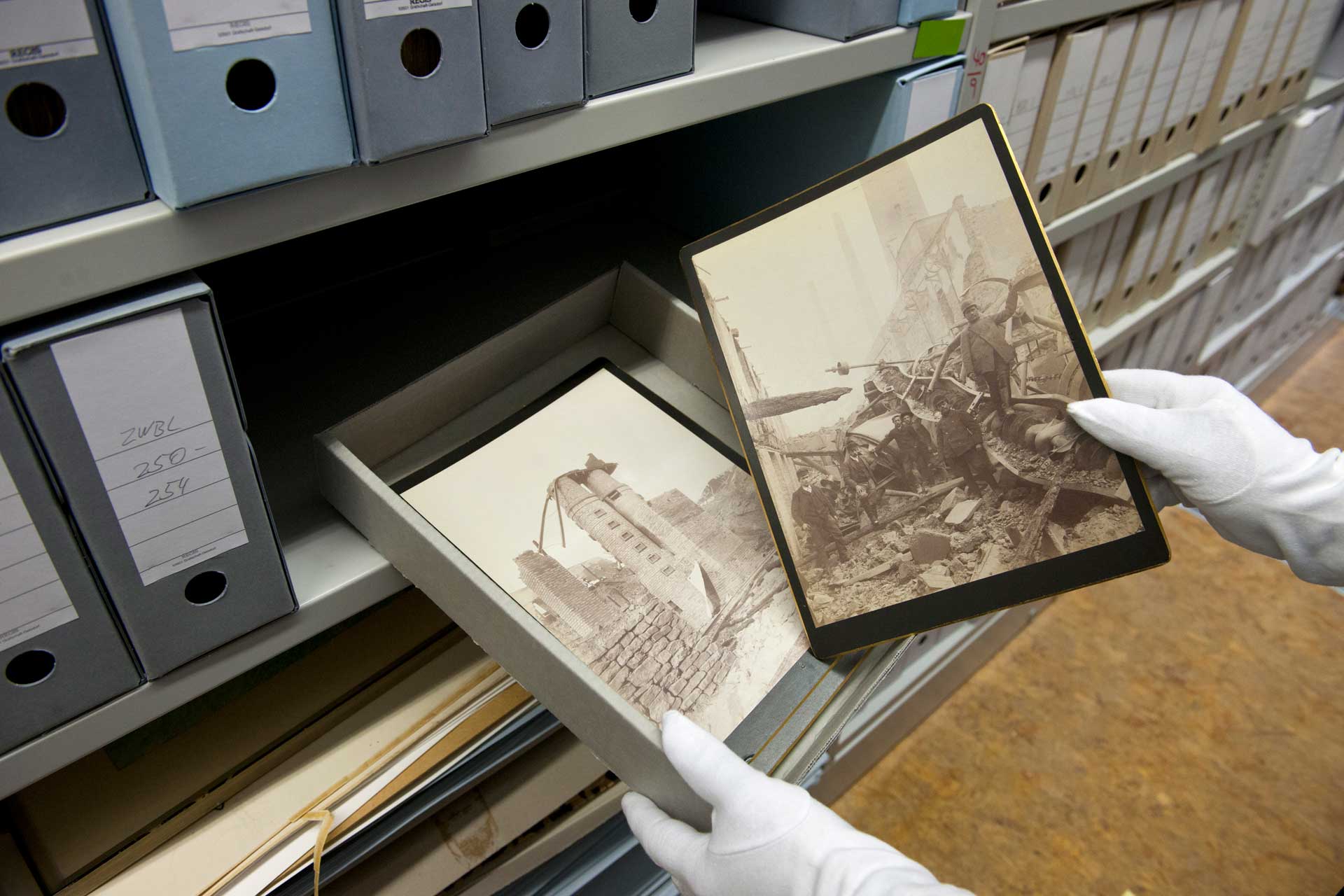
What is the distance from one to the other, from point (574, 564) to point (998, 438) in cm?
38

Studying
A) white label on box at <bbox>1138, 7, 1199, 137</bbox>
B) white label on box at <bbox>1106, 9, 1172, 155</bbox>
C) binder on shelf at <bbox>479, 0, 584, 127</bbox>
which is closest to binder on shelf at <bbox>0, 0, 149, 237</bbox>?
binder on shelf at <bbox>479, 0, 584, 127</bbox>

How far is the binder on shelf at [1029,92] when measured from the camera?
1.10 m

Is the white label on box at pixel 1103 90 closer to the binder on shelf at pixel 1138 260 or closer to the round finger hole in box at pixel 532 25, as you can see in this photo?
the binder on shelf at pixel 1138 260

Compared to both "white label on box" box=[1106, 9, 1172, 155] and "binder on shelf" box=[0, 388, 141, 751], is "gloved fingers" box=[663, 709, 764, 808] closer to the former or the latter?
"binder on shelf" box=[0, 388, 141, 751]

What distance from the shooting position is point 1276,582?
2.13m

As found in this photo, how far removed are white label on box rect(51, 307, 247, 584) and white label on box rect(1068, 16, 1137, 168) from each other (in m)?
1.26

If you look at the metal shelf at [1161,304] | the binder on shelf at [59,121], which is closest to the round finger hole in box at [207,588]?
the binder on shelf at [59,121]

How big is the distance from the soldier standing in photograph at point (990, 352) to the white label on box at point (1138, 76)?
0.83m

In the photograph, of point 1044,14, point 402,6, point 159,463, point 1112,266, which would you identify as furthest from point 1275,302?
point 159,463

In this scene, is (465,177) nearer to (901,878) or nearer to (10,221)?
(10,221)

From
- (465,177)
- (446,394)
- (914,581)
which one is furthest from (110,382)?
(914,581)

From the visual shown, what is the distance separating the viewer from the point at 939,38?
889 mm

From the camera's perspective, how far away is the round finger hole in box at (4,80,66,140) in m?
0.40

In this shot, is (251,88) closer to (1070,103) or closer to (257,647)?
(257,647)
